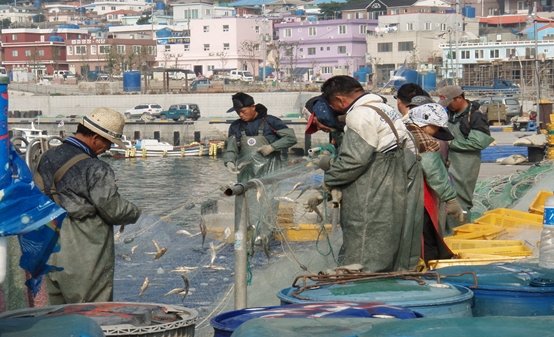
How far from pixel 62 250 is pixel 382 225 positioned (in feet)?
5.67

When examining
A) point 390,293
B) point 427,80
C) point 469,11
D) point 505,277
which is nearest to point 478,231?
point 505,277

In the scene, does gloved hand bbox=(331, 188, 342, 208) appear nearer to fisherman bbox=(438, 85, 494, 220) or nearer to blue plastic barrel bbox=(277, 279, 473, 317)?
blue plastic barrel bbox=(277, 279, 473, 317)

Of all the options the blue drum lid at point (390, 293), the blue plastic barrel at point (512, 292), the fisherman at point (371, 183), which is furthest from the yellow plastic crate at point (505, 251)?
the blue drum lid at point (390, 293)

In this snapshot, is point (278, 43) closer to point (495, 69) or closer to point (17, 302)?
point (495, 69)

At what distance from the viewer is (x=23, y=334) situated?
149 inches

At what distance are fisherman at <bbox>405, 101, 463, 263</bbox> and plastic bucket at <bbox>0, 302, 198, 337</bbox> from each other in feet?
8.58

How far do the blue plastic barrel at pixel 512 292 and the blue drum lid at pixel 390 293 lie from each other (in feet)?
0.58

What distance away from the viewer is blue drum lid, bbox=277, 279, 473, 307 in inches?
183

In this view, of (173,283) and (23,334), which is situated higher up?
(23,334)

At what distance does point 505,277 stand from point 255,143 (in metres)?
6.48

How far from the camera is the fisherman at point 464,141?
33.3 feet

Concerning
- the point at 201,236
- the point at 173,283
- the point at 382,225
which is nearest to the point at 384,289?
the point at 382,225

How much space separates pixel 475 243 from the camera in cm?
737

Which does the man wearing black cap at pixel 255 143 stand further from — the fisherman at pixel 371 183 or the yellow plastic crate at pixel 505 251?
the fisherman at pixel 371 183
